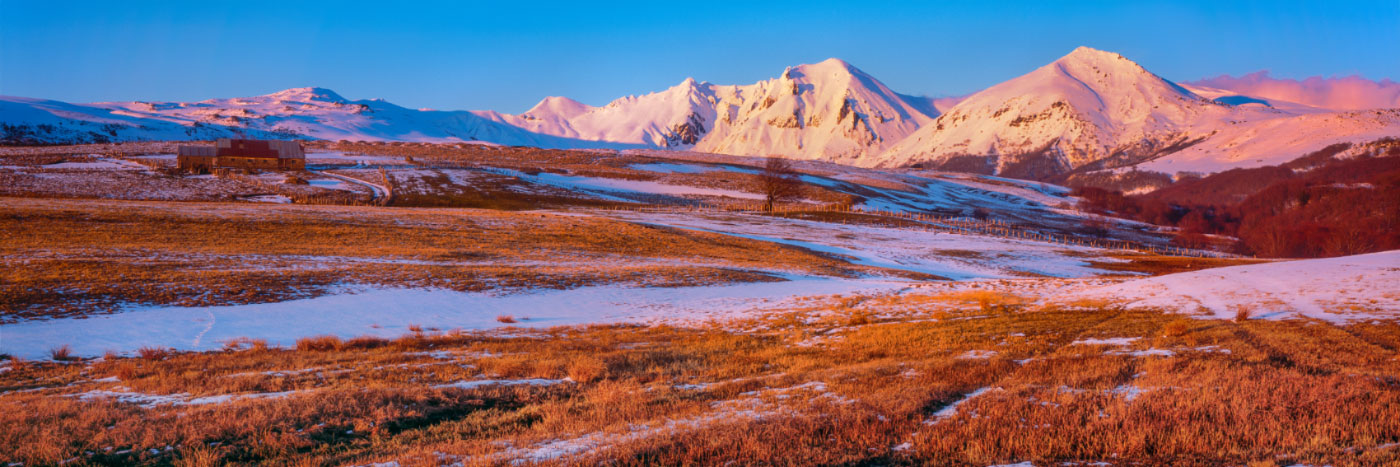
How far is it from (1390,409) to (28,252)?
154 feet

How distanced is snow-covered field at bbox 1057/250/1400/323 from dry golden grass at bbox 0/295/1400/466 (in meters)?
2.34

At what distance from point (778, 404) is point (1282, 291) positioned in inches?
792

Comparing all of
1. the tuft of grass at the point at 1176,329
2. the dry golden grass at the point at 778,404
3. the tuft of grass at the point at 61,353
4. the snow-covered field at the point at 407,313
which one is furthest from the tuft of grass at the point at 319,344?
the tuft of grass at the point at 1176,329

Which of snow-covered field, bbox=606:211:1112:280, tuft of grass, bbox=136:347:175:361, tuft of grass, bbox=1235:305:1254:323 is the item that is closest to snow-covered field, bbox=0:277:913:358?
tuft of grass, bbox=136:347:175:361

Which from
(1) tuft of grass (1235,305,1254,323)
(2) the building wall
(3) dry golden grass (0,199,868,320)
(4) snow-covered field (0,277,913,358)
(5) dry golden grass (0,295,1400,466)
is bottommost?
(4) snow-covered field (0,277,913,358)

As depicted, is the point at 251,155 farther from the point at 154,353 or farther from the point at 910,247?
the point at 154,353

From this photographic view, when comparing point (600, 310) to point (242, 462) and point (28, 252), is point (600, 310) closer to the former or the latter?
point (242, 462)

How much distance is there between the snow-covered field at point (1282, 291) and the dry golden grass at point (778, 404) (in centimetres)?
234

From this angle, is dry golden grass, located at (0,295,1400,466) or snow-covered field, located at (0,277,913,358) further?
snow-covered field, located at (0,277,913,358)

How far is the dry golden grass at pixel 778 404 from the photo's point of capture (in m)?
8.00

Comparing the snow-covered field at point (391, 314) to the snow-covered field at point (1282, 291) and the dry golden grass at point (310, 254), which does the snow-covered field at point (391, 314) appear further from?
the snow-covered field at point (1282, 291)

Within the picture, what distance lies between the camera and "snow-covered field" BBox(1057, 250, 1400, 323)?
1819 centimetres

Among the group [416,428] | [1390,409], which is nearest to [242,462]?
[416,428]

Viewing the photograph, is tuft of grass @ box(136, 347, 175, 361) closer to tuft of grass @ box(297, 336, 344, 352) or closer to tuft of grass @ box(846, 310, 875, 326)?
tuft of grass @ box(297, 336, 344, 352)
